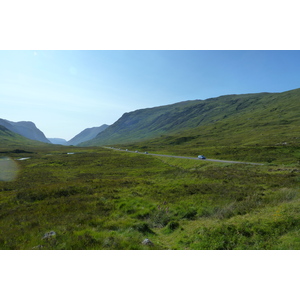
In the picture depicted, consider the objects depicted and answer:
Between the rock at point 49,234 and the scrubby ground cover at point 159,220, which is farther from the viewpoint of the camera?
the rock at point 49,234

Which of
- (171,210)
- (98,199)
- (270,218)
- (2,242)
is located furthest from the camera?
(98,199)

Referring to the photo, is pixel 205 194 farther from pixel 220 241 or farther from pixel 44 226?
pixel 44 226

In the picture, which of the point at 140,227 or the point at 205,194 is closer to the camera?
the point at 140,227

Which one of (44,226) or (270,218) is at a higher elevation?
(270,218)

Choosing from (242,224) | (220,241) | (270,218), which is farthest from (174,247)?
(270,218)

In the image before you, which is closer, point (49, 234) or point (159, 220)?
point (49, 234)

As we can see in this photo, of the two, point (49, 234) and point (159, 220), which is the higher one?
point (49, 234)

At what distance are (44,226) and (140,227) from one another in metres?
6.81

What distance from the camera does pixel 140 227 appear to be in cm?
1238

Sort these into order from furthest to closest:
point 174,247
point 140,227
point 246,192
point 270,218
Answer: point 246,192
point 140,227
point 270,218
point 174,247

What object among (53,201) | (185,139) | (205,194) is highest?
(185,139)

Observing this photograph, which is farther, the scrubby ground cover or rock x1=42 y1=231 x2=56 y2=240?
rock x1=42 y1=231 x2=56 y2=240

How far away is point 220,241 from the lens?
362 inches
